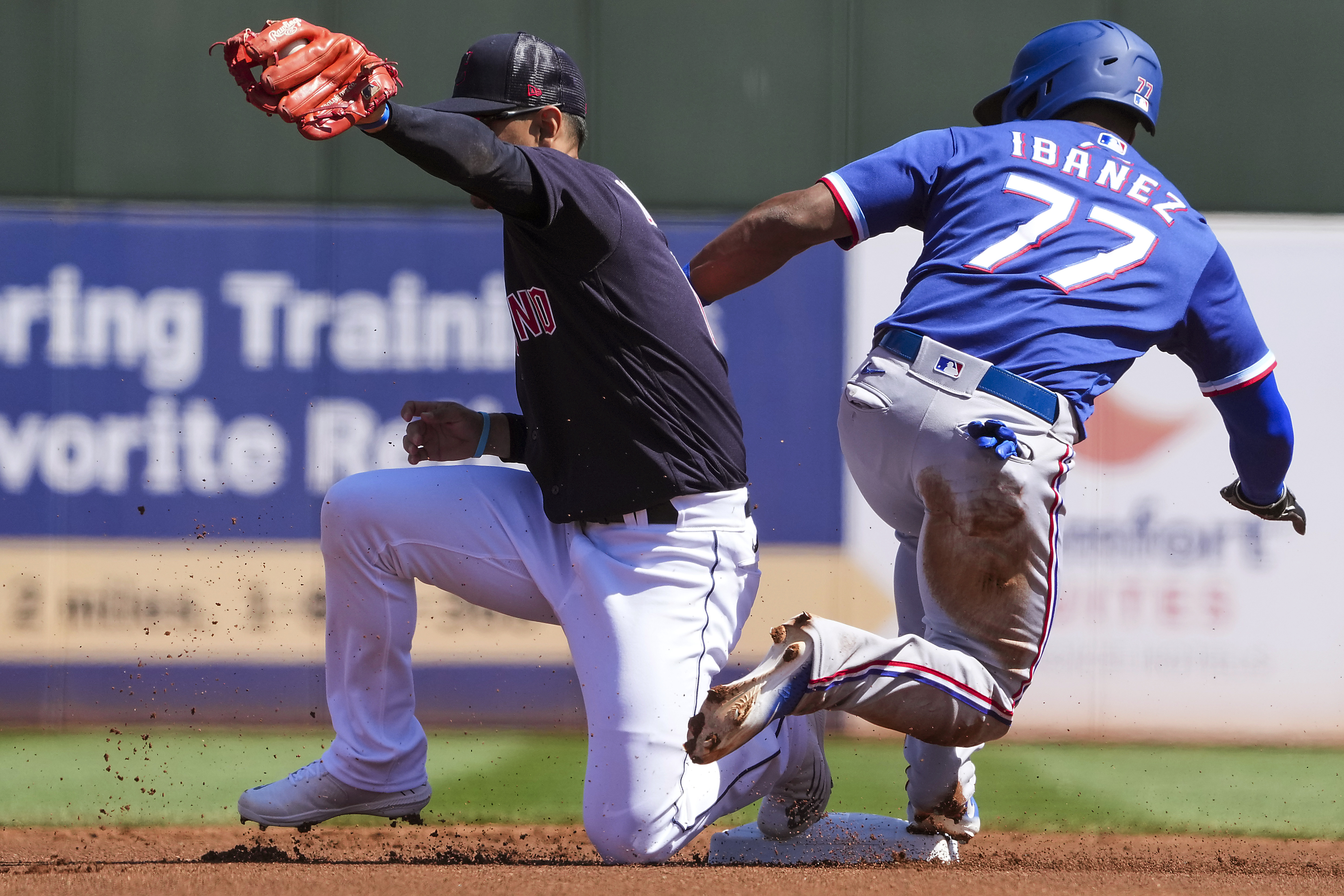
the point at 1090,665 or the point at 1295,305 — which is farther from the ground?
Answer: the point at 1295,305

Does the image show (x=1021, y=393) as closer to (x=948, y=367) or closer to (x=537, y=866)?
(x=948, y=367)

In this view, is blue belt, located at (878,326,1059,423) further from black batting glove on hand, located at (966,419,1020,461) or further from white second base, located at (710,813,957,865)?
white second base, located at (710,813,957,865)

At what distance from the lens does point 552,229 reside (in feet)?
7.93

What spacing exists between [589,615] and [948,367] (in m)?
0.93

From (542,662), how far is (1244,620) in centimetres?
271

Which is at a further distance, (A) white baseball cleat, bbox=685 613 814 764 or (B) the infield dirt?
(B) the infield dirt

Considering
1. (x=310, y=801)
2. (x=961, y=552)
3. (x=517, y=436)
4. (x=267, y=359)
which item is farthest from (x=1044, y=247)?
(x=267, y=359)

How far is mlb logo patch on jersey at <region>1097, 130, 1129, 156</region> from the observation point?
2531mm

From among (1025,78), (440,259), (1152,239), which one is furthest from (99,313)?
(1152,239)

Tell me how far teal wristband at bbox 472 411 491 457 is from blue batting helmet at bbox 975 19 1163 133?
4.74ft

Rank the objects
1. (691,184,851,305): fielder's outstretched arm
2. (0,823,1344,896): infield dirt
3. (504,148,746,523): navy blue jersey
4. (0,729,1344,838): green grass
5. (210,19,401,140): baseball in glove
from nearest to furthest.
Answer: (210,19,401,140): baseball in glove → (0,823,1344,896): infield dirt → (691,184,851,305): fielder's outstretched arm → (504,148,746,523): navy blue jersey → (0,729,1344,838): green grass

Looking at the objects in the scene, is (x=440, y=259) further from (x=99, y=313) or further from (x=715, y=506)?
(x=715, y=506)

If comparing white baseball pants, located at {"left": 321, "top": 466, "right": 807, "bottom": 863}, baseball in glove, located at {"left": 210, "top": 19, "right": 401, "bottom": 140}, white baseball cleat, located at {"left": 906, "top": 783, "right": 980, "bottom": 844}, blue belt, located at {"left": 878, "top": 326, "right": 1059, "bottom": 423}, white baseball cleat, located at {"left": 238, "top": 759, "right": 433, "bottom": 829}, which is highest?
baseball in glove, located at {"left": 210, "top": 19, "right": 401, "bottom": 140}

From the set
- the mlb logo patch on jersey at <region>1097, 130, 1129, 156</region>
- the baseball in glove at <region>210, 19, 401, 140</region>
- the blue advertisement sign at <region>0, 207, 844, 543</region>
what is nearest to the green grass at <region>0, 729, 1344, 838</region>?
the blue advertisement sign at <region>0, 207, 844, 543</region>
